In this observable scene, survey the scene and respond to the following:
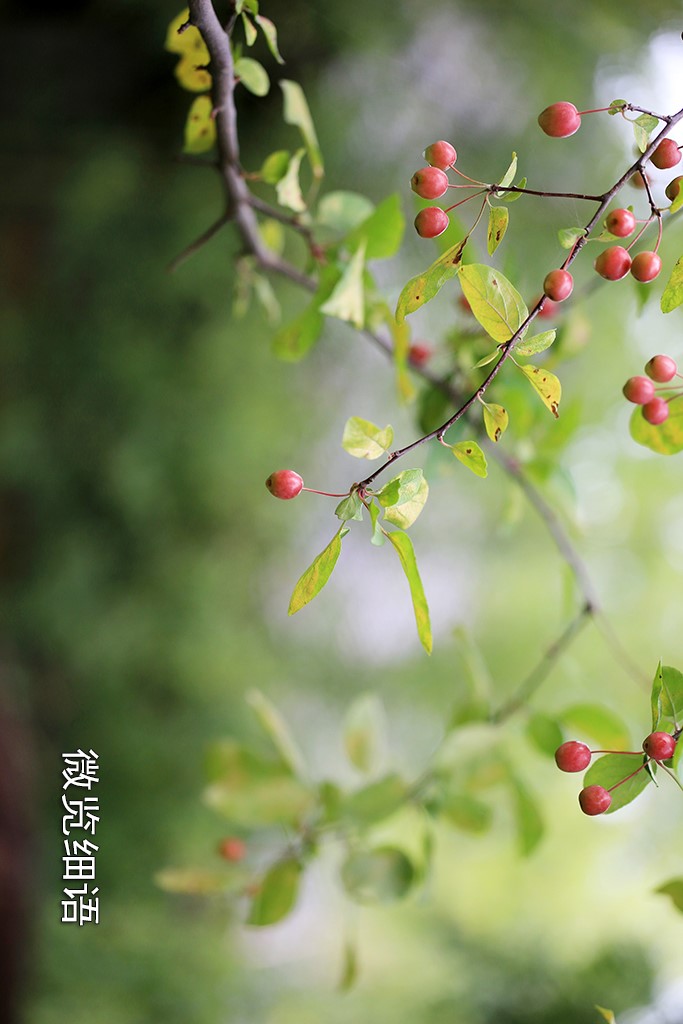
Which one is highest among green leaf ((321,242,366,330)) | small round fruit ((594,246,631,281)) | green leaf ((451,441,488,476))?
green leaf ((321,242,366,330))

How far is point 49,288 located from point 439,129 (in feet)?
1.36

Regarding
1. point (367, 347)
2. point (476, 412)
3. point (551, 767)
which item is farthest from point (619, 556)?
point (476, 412)

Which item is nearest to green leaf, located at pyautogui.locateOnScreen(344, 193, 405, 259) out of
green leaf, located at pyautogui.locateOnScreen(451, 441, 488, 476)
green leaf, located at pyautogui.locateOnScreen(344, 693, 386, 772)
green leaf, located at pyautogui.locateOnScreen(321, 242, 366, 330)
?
green leaf, located at pyautogui.locateOnScreen(321, 242, 366, 330)

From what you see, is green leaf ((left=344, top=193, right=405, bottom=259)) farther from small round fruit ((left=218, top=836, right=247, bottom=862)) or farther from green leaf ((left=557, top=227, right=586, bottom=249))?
small round fruit ((left=218, top=836, right=247, bottom=862))

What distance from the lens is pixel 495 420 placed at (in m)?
0.23

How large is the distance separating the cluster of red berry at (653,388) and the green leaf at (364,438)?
3.2 inches

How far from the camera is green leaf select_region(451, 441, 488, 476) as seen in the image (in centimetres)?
21

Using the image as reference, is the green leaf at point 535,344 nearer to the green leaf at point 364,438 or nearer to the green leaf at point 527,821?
the green leaf at point 364,438

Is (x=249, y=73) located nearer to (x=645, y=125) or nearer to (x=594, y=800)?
(x=645, y=125)

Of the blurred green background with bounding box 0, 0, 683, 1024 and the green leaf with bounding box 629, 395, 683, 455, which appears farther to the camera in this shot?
the blurred green background with bounding box 0, 0, 683, 1024

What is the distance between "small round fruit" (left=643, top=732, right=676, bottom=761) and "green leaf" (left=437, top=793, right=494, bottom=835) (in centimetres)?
20

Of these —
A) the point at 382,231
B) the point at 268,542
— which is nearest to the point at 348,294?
the point at 382,231

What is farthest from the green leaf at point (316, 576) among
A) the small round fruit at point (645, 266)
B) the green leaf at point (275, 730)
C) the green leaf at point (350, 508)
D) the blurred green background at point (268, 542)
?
the blurred green background at point (268, 542)

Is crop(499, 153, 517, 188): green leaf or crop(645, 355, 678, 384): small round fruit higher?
crop(499, 153, 517, 188): green leaf
